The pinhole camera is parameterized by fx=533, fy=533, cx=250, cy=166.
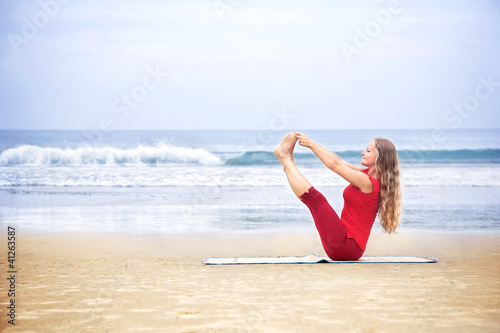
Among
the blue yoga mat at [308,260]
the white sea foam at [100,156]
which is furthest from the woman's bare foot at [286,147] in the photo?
the white sea foam at [100,156]

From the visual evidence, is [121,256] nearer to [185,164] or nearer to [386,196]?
[386,196]

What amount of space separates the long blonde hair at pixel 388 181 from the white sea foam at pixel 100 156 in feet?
65.2

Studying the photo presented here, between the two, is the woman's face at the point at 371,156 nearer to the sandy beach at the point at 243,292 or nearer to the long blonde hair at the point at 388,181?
the long blonde hair at the point at 388,181

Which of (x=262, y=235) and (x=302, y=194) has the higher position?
(x=302, y=194)

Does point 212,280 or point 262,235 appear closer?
point 212,280

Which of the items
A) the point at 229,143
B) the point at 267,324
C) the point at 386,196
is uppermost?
the point at 229,143

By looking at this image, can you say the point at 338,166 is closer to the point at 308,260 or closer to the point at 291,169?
the point at 291,169

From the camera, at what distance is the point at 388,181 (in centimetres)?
495

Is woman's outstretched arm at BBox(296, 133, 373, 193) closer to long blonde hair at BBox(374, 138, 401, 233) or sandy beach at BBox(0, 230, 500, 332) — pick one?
long blonde hair at BBox(374, 138, 401, 233)

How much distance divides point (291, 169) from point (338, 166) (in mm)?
516

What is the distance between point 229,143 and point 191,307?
3428 cm

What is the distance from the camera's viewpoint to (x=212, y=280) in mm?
4543

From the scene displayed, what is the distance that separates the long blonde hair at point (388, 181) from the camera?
496cm

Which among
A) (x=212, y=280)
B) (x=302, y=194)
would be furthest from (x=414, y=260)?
(x=212, y=280)
